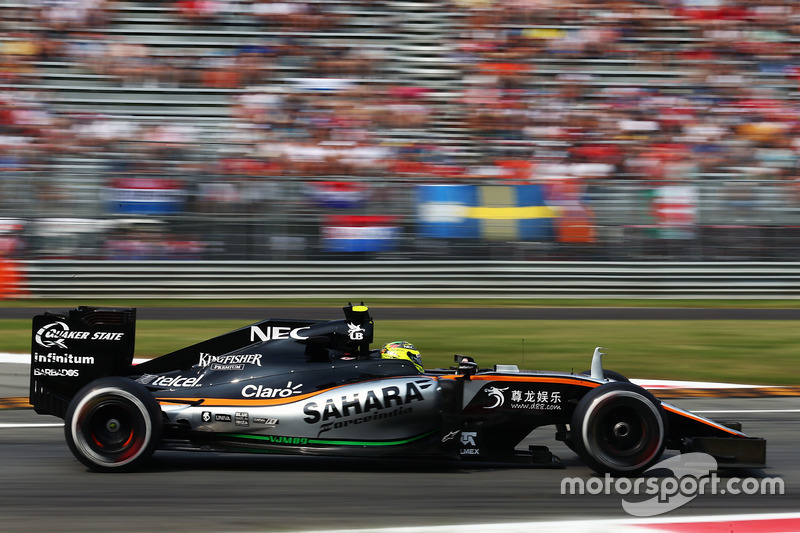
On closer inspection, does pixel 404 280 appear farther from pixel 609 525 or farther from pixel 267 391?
pixel 609 525

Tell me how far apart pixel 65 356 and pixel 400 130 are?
11282mm

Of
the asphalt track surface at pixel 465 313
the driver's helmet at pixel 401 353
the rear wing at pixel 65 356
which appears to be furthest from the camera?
the asphalt track surface at pixel 465 313

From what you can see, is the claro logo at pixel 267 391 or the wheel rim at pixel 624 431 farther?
the claro logo at pixel 267 391

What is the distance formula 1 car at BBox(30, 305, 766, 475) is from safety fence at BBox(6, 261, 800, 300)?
902 cm

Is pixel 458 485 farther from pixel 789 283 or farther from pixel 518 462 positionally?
pixel 789 283

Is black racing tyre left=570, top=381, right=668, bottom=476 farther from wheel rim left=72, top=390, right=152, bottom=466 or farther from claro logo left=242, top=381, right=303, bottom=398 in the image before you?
wheel rim left=72, top=390, right=152, bottom=466

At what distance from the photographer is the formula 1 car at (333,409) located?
542cm

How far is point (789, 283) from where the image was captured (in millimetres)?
15641

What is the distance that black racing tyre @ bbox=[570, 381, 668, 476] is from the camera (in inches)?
211

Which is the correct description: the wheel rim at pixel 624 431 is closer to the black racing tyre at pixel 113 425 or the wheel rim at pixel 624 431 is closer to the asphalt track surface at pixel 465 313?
the black racing tyre at pixel 113 425

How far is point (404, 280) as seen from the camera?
15172 mm

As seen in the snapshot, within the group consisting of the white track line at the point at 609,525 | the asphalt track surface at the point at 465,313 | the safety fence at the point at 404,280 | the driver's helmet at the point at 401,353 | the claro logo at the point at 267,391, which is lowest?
the white track line at the point at 609,525

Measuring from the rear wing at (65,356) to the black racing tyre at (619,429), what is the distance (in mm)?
2801

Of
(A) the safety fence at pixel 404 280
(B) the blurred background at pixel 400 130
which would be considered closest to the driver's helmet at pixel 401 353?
(A) the safety fence at pixel 404 280
